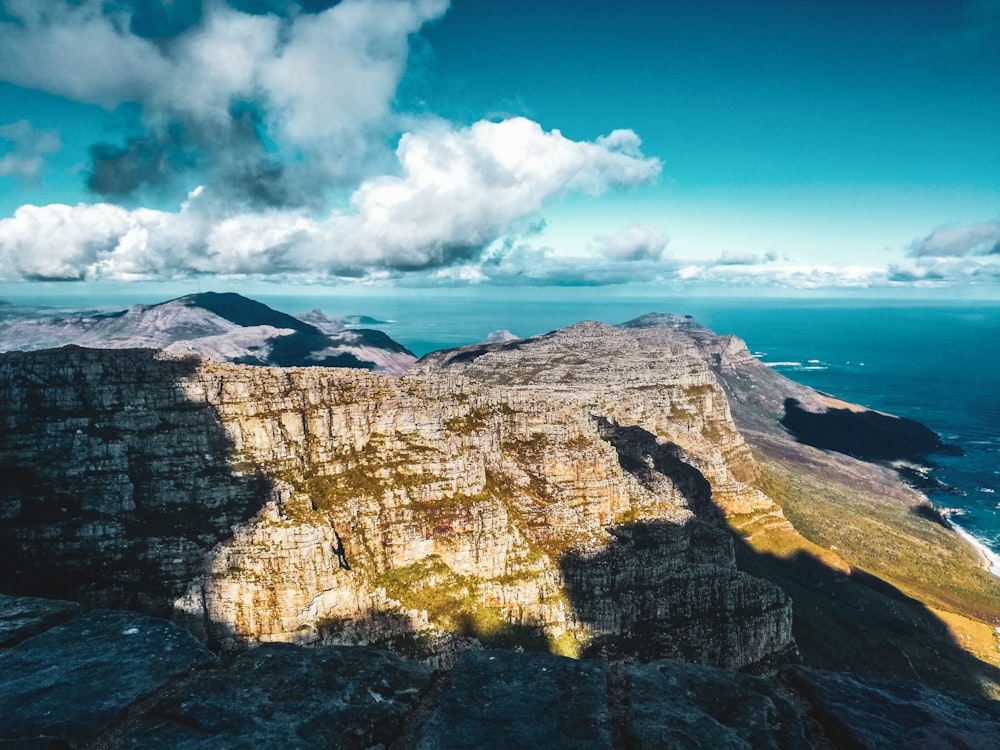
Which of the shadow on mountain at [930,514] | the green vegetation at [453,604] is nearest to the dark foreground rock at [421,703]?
the green vegetation at [453,604]

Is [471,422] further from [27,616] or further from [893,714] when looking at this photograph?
[893,714]

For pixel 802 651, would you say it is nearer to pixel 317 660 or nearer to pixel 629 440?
pixel 629 440

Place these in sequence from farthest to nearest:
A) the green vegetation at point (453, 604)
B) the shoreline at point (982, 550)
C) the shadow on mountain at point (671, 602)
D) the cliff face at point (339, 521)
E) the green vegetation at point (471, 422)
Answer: the shoreline at point (982, 550), the green vegetation at point (471, 422), the shadow on mountain at point (671, 602), the green vegetation at point (453, 604), the cliff face at point (339, 521)

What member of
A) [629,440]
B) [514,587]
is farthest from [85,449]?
[629,440]

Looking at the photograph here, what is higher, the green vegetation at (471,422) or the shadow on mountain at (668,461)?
the green vegetation at (471,422)

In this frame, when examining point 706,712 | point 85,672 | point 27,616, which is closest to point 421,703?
point 706,712

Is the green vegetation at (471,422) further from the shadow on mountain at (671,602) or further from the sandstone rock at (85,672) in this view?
the sandstone rock at (85,672)

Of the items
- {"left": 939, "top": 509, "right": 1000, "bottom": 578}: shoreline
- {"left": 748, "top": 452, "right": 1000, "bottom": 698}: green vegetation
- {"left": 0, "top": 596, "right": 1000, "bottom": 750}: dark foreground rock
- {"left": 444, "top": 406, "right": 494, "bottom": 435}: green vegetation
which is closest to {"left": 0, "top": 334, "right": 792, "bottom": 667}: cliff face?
{"left": 444, "top": 406, "right": 494, "bottom": 435}: green vegetation
